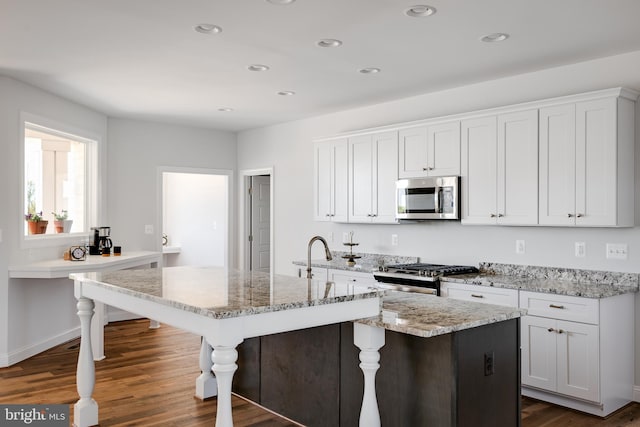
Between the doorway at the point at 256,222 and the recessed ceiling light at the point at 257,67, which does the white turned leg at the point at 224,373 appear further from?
the doorway at the point at 256,222

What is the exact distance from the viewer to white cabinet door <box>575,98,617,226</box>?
3.74 m

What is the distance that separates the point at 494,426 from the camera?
2588 millimetres

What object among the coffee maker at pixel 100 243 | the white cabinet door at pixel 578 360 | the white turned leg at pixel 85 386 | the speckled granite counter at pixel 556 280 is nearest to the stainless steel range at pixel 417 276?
the speckled granite counter at pixel 556 280

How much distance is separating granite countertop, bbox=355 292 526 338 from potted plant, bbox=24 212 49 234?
3.84 meters

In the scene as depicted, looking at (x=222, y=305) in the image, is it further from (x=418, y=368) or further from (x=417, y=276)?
(x=417, y=276)

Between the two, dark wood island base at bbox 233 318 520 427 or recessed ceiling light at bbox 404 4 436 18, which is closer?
dark wood island base at bbox 233 318 520 427

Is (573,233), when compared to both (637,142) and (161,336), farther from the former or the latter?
(161,336)

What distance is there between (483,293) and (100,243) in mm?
4310

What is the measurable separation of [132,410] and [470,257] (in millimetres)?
3059

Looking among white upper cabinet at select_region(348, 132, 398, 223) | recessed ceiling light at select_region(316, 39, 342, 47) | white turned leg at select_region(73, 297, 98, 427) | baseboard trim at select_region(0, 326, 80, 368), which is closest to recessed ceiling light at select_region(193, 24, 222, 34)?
recessed ceiling light at select_region(316, 39, 342, 47)

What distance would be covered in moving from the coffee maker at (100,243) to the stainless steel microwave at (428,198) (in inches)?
130

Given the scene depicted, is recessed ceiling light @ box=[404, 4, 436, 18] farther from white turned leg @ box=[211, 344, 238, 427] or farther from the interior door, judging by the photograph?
the interior door

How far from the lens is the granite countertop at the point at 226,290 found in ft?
7.61

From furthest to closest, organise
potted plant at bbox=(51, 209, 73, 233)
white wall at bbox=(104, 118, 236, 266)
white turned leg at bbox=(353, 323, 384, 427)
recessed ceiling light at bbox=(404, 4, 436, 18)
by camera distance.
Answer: white wall at bbox=(104, 118, 236, 266)
potted plant at bbox=(51, 209, 73, 233)
recessed ceiling light at bbox=(404, 4, 436, 18)
white turned leg at bbox=(353, 323, 384, 427)
